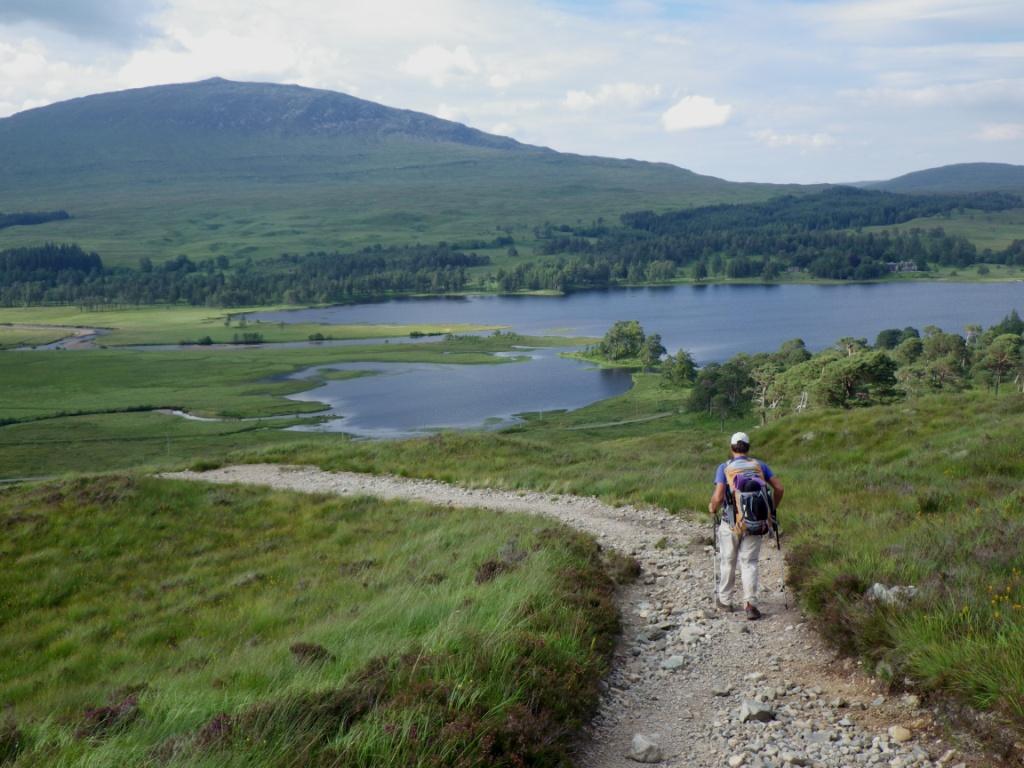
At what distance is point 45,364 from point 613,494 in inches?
5489

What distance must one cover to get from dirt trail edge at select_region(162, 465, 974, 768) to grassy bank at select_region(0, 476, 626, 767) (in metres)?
0.52

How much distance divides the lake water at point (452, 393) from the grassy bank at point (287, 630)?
206 ft

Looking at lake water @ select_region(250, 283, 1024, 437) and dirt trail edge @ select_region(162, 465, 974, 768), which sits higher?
dirt trail edge @ select_region(162, 465, 974, 768)

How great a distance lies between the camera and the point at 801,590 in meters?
10.3

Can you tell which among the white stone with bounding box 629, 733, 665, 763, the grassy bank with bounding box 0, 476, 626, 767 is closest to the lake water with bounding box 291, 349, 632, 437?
the grassy bank with bounding box 0, 476, 626, 767

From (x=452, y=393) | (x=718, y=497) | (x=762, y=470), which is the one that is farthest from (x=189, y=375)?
(x=762, y=470)

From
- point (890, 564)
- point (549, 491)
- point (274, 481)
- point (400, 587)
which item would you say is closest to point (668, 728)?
point (890, 564)

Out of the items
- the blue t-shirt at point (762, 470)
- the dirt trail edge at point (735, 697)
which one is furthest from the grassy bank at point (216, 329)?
the dirt trail edge at point (735, 697)

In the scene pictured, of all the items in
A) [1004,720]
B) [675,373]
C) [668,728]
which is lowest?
[675,373]

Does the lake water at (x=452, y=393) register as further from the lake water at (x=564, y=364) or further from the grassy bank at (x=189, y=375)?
the grassy bank at (x=189, y=375)

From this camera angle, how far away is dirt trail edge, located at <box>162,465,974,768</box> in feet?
22.6

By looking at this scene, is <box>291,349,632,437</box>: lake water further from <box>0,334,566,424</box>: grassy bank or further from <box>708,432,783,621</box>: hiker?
<box>708,432,783,621</box>: hiker

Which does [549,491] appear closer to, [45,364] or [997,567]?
[997,567]

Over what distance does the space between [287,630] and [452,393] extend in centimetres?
10149
